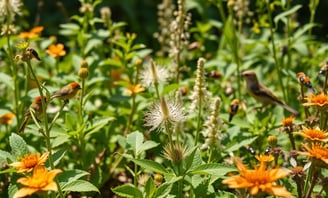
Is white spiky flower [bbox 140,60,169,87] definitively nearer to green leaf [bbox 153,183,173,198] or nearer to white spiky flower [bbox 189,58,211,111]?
white spiky flower [bbox 189,58,211,111]

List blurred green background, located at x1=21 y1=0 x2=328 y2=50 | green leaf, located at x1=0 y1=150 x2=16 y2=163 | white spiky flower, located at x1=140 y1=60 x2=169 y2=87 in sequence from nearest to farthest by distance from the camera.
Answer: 1. green leaf, located at x1=0 y1=150 x2=16 y2=163
2. white spiky flower, located at x1=140 y1=60 x2=169 y2=87
3. blurred green background, located at x1=21 y1=0 x2=328 y2=50

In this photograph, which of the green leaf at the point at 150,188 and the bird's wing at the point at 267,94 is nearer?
the green leaf at the point at 150,188

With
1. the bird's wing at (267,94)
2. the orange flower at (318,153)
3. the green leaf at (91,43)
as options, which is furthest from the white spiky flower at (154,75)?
the orange flower at (318,153)

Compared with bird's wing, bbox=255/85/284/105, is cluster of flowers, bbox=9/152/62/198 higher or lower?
lower

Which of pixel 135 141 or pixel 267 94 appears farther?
pixel 267 94

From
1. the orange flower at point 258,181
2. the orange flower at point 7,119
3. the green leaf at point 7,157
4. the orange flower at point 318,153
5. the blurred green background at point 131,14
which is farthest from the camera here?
the blurred green background at point 131,14

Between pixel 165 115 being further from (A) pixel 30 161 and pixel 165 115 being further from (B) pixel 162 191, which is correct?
(A) pixel 30 161

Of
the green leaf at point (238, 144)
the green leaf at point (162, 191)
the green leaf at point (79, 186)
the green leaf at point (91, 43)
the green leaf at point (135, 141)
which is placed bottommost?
the green leaf at point (162, 191)

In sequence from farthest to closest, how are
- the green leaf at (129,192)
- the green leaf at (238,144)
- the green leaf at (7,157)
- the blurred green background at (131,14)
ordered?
1. the blurred green background at (131,14)
2. the green leaf at (238,144)
3. the green leaf at (7,157)
4. the green leaf at (129,192)

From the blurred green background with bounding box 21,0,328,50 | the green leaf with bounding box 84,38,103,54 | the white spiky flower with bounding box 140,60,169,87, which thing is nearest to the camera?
the white spiky flower with bounding box 140,60,169,87

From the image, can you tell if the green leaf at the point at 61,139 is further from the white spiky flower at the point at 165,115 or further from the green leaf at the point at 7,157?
the white spiky flower at the point at 165,115

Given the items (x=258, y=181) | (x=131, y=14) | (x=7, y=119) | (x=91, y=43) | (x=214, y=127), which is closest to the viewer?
(x=258, y=181)

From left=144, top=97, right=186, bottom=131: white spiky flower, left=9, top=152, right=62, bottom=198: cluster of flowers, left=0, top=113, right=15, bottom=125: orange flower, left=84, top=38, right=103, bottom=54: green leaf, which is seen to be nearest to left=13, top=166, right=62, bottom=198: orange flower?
left=9, top=152, right=62, bottom=198: cluster of flowers

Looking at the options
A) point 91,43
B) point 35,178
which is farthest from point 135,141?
point 91,43
